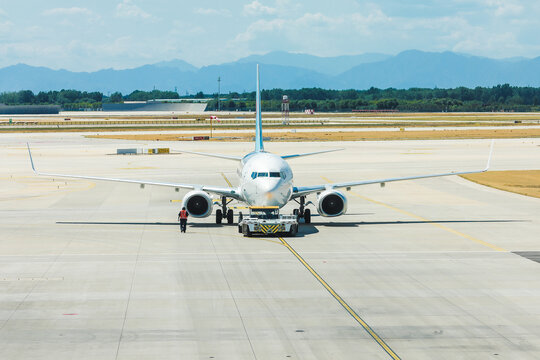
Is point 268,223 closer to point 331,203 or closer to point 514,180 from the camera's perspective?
point 331,203

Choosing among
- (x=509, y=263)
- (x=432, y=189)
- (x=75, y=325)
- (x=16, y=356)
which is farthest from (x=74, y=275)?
(x=432, y=189)

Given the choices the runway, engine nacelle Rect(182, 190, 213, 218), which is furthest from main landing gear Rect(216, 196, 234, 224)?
engine nacelle Rect(182, 190, 213, 218)

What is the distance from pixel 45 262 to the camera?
3331 centimetres

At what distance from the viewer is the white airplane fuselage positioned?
39.5 metres

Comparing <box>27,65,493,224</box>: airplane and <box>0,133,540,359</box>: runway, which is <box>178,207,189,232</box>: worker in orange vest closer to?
<box>27,65,493,224</box>: airplane

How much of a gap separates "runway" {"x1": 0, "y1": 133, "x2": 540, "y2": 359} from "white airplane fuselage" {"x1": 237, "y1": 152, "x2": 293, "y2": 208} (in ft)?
7.09

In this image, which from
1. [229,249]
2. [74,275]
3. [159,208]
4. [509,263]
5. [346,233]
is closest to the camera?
[74,275]

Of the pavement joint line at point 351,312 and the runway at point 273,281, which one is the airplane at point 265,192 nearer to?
the runway at point 273,281

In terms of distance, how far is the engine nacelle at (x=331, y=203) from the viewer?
139ft

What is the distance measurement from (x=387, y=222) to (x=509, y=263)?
1333 centimetres

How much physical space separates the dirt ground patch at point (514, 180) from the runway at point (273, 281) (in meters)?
3.90

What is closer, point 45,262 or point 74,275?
point 74,275

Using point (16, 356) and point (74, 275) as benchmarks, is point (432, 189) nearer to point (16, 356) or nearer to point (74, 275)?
point (74, 275)

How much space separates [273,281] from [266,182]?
10938mm
